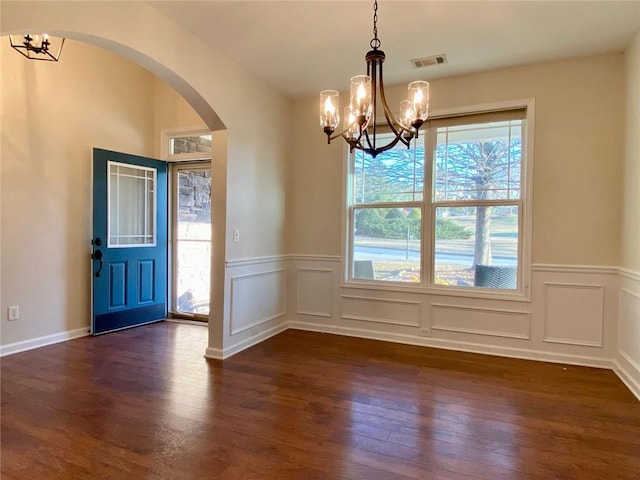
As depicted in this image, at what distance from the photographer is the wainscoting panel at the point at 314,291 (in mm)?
4473

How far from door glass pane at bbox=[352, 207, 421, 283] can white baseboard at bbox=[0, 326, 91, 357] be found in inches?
122

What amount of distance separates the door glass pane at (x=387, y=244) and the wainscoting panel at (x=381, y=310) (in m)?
0.24

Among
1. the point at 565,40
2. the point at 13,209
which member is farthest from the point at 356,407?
the point at 13,209

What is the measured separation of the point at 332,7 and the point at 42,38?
99.5 inches

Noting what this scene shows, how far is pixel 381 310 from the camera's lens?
423cm

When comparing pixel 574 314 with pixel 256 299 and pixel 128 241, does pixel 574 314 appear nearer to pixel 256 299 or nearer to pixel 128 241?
pixel 256 299

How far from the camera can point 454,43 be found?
318 centimetres

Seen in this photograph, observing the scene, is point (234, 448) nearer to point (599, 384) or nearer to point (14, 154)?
point (599, 384)

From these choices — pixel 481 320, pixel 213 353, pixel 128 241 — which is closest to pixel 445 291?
pixel 481 320

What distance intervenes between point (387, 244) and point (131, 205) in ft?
10.2

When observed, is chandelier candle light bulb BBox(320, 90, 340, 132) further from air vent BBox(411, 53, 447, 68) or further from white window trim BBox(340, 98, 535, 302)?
white window trim BBox(340, 98, 535, 302)

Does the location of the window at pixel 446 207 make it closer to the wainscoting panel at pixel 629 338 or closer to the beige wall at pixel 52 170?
the wainscoting panel at pixel 629 338

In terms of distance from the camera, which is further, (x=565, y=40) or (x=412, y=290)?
(x=412, y=290)

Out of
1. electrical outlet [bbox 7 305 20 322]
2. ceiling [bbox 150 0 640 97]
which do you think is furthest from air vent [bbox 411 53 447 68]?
electrical outlet [bbox 7 305 20 322]
